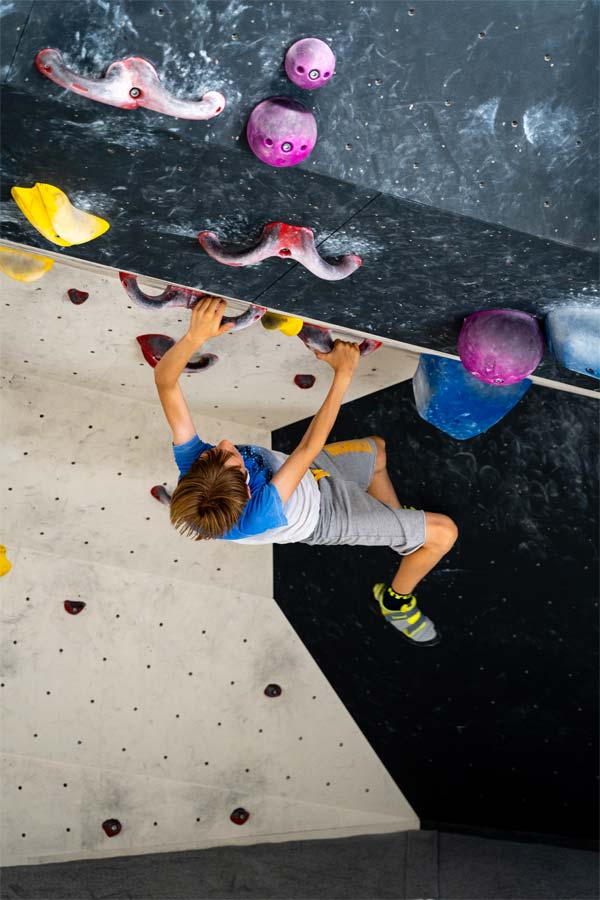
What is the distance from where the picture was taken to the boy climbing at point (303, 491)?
2.25m

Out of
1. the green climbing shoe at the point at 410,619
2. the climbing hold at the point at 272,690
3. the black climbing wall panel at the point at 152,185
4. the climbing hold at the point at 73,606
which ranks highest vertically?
the black climbing wall panel at the point at 152,185

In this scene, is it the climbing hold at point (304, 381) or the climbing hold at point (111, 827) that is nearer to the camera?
the climbing hold at point (304, 381)

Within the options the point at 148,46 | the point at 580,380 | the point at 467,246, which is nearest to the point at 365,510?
the point at 580,380

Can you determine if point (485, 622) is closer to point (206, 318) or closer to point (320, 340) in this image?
point (320, 340)

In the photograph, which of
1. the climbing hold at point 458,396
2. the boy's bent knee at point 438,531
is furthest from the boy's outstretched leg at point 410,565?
the climbing hold at point 458,396

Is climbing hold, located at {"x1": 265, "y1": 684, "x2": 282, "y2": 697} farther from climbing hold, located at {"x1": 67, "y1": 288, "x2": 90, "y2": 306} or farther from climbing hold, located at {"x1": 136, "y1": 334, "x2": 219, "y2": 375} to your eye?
climbing hold, located at {"x1": 67, "y1": 288, "x2": 90, "y2": 306}

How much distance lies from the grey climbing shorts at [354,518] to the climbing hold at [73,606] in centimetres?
113

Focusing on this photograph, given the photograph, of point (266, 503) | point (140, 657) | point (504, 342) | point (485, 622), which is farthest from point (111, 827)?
point (504, 342)

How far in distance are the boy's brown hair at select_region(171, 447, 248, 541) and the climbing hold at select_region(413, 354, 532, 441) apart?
24.1 inches

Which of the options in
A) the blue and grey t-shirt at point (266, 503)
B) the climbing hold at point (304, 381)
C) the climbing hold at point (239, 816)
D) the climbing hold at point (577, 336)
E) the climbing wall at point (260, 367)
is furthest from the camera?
the climbing hold at point (239, 816)

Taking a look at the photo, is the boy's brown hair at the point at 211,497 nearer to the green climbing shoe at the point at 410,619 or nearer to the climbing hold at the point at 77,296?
the climbing hold at the point at 77,296

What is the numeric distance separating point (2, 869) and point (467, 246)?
2.69 metres

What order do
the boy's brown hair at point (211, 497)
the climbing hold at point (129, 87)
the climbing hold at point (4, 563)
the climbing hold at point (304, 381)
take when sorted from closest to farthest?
the climbing hold at point (129, 87) → the boy's brown hair at point (211, 497) → the climbing hold at point (304, 381) → the climbing hold at point (4, 563)

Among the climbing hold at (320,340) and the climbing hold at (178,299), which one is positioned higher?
the climbing hold at (320,340)
